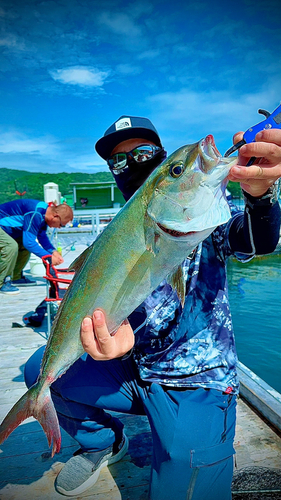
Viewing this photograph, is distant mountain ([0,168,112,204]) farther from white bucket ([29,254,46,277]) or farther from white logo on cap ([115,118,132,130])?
white logo on cap ([115,118,132,130])

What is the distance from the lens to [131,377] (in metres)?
2.31

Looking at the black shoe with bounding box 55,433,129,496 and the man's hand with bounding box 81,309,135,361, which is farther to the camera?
the black shoe with bounding box 55,433,129,496

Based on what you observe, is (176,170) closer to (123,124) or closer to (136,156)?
(136,156)

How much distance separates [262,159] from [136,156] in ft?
4.07

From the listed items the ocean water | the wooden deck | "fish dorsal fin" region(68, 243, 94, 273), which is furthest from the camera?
the ocean water

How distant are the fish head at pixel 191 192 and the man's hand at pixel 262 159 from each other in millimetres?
56

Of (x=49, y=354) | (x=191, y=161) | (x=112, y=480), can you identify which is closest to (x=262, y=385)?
(x=112, y=480)

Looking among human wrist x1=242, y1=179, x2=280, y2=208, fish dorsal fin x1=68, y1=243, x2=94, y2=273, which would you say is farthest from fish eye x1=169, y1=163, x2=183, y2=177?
fish dorsal fin x1=68, y1=243, x2=94, y2=273

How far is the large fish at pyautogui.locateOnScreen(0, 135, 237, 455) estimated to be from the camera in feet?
4.73

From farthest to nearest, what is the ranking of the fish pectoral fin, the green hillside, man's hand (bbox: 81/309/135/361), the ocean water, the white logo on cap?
the green hillside < the ocean water < the white logo on cap < man's hand (bbox: 81/309/135/361) < the fish pectoral fin

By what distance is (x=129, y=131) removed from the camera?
8.82 ft

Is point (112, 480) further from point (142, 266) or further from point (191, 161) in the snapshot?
point (191, 161)

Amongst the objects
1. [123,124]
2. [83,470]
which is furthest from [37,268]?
[83,470]

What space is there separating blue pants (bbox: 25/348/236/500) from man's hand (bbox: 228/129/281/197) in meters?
1.28
